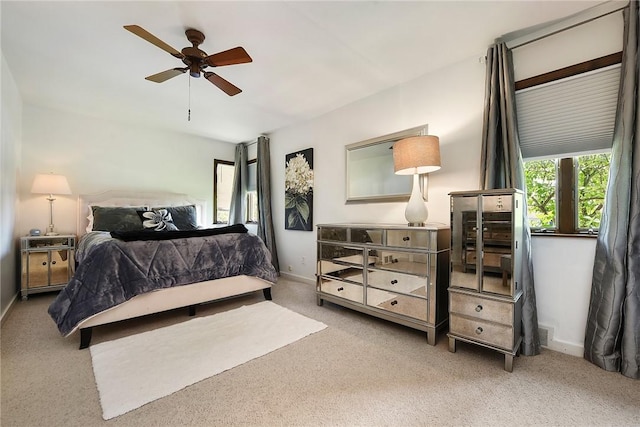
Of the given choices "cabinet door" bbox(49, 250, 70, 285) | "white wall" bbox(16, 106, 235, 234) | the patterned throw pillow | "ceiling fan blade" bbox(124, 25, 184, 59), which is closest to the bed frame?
"white wall" bbox(16, 106, 235, 234)

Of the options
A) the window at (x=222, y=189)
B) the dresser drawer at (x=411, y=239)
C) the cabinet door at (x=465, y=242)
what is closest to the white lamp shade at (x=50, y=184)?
the window at (x=222, y=189)

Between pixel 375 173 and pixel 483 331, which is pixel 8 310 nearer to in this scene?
pixel 375 173

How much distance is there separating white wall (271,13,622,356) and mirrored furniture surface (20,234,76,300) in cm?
301

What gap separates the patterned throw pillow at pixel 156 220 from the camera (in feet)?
12.2

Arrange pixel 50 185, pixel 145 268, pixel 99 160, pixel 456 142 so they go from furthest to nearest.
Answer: pixel 99 160
pixel 50 185
pixel 456 142
pixel 145 268

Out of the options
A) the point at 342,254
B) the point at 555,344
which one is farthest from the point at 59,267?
the point at 555,344

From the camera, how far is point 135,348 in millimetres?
2090

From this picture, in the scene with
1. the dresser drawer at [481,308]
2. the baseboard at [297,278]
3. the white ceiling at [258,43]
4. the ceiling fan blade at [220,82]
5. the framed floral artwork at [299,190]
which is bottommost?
the baseboard at [297,278]

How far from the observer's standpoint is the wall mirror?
2.95 metres

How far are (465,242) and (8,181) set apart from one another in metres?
4.42

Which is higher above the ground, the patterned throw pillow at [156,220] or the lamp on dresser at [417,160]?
the lamp on dresser at [417,160]

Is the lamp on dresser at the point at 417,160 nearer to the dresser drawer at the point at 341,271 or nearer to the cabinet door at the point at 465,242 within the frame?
the cabinet door at the point at 465,242

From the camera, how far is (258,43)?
228 cm

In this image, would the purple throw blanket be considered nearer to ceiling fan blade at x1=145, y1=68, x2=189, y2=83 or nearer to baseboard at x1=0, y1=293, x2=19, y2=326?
baseboard at x1=0, y1=293, x2=19, y2=326
